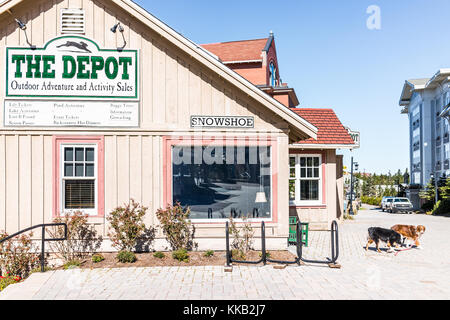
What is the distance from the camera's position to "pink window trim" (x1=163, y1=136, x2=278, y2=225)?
34.8ft

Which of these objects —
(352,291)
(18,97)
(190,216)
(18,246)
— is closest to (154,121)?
(190,216)

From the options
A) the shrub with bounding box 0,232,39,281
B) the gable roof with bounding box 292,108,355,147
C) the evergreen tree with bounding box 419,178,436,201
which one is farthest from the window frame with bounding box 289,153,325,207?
the evergreen tree with bounding box 419,178,436,201

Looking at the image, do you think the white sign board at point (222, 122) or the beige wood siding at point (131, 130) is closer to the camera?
the beige wood siding at point (131, 130)

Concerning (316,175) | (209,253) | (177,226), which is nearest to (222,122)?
(177,226)

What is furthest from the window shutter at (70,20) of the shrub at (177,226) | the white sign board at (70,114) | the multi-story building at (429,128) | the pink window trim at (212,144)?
the multi-story building at (429,128)

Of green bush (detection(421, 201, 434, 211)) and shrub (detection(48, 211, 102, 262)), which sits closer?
shrub (detection(48, 211, 102, 262))

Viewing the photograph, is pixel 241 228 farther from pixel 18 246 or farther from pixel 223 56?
pixel 223 56

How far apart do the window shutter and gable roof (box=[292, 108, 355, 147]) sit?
924 cm

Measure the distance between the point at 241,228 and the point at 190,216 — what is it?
1.41 m

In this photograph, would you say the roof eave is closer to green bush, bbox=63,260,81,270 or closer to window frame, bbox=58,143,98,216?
window frame, bbox=58,143,98,216

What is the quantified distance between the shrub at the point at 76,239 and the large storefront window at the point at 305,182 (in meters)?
8.60

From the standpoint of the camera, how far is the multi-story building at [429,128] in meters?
42.2

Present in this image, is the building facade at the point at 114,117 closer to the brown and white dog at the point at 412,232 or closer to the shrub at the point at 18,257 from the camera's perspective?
the shrub at the point at 18,257

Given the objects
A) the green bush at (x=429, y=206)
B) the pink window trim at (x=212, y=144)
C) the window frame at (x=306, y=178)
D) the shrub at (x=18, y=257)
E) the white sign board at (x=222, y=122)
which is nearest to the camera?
the shrub at (x=18, y=257)
